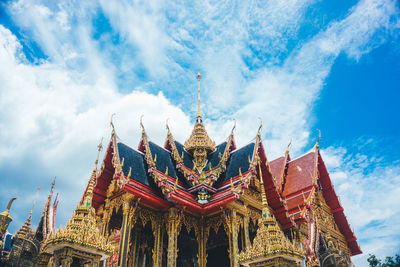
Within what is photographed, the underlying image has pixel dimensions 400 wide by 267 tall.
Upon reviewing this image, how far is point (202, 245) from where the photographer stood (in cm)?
1077

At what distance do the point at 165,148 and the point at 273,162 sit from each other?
783cm

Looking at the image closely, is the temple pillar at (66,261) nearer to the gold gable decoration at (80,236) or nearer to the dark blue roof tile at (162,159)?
the gold gable decoration at (80,236)

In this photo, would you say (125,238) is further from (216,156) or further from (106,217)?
(216,156)

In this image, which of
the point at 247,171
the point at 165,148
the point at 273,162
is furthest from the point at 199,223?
the point at 273,162

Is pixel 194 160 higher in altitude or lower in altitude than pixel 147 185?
higher

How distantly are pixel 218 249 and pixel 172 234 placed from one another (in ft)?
11.0

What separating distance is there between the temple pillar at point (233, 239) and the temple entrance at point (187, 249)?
2.73 metres

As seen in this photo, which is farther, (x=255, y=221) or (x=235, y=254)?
(x=255, y=221)

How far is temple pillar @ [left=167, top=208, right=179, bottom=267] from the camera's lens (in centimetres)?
960

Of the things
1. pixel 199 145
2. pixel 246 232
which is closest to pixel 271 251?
pixel 246 232

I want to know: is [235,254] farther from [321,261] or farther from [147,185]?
[147,185]

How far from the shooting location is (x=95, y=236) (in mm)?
5949

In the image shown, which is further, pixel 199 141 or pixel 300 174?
pixel 300 174

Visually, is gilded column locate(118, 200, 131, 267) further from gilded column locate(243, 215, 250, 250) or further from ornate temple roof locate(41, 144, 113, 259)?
gilded column locate(243, 215, 250, 250)
